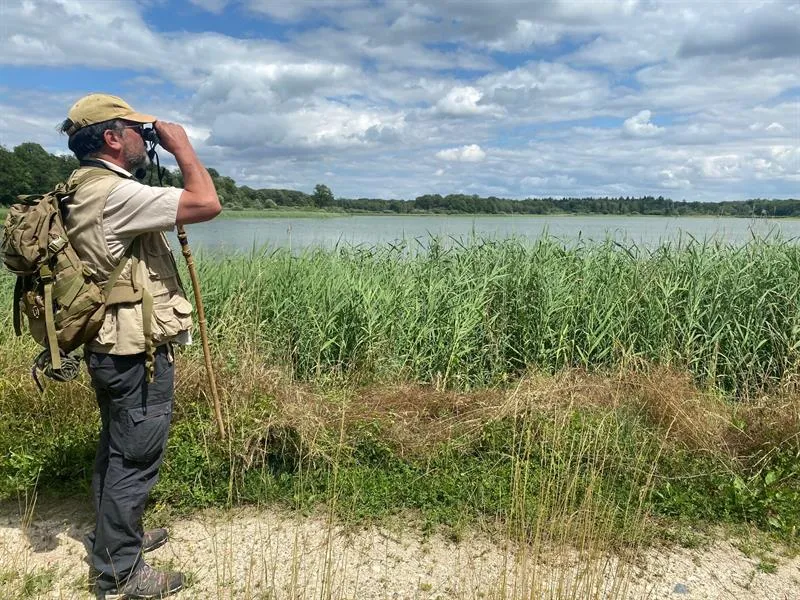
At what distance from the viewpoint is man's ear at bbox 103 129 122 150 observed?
2.45 meters

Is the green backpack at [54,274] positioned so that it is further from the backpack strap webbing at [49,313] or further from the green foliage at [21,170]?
the green foliage at [21,170]

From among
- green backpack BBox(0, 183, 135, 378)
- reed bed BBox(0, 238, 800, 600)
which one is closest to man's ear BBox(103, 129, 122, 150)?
green backpack BBox(0, 183, 135, 378)

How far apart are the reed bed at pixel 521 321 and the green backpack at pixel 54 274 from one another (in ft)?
7.24

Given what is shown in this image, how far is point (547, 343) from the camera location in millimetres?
5500

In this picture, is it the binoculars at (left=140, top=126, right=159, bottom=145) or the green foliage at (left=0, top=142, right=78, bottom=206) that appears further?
the green foliage at (left=0, top=142, right=78, bottom=206)

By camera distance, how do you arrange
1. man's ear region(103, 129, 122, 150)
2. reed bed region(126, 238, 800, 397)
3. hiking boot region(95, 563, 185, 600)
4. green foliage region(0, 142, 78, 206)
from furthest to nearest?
green foliage region(0, 142, 78, 206)
reed bed region(126, 238, 800, 397)
hiking boot region(95, 563, 185, 600)
man's ear region(103, 129, 122, 150)

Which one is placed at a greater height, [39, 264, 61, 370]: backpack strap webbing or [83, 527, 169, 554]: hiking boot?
[39, 264, 61, 370]: backpack strap webbing

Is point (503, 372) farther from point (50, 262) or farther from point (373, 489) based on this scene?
point (50, 262)

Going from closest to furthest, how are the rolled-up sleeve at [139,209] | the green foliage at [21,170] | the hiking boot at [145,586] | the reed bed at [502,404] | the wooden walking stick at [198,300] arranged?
the rolled-up sleeve at [139,209] → the hiking boot at [145,586] → the wooden walking stick at [198,300] → the reed bed at [502,404] → the green foliage at [21,170]

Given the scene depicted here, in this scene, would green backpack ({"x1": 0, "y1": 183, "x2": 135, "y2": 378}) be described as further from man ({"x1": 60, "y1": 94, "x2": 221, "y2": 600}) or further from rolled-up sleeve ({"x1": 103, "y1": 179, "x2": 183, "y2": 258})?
rolled-up sleeve ({"x1": 103, "y1": 179, "x2": 183, "y2": 258})

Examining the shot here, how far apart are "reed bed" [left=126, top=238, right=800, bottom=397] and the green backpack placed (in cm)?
221

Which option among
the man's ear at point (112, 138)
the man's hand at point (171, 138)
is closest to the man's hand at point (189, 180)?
the man's hand at point (171, 138)

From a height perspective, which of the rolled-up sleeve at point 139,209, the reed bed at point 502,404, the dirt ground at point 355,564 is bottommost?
the dirt ground at point 355,564

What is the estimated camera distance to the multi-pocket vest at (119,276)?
2363mm
